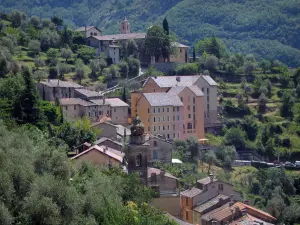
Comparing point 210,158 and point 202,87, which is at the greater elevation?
point 202,87

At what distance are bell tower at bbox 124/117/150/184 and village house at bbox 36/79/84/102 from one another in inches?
1210

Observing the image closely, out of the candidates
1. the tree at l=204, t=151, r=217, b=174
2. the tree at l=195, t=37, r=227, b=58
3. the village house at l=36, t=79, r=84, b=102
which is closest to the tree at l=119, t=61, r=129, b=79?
the village house at l=36, t=79, r=84, b=102

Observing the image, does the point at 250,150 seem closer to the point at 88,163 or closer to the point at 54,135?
the point at 54,135

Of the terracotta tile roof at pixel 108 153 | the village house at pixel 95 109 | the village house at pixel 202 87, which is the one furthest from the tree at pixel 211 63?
the terracotta tile roof at pixel 108 153

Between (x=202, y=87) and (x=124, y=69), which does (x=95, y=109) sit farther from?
(x=124, y=69)

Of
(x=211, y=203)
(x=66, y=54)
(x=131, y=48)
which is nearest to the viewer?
(x=211, y=203)

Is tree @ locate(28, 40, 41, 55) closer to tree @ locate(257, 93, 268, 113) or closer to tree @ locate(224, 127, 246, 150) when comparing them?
tree @ locate(224, 127, 246, 150)

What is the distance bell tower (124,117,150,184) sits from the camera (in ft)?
162

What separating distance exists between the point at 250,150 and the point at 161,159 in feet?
70.8

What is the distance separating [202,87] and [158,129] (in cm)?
953

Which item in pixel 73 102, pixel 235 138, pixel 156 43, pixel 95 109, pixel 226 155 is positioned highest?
pixel 156 43

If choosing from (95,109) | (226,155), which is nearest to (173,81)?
(226,155)

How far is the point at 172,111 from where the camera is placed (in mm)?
84312

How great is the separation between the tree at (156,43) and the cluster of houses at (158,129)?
3.38m
